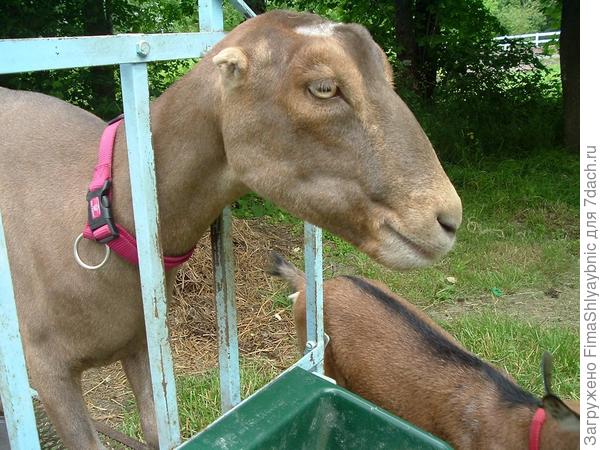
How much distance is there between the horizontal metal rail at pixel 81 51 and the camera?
54.8 inches

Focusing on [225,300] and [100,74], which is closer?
[225,300]

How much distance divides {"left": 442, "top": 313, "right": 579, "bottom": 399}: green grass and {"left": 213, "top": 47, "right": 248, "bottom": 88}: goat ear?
9.70ft

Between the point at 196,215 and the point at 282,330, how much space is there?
9.24 feet

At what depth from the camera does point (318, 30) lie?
175 cm

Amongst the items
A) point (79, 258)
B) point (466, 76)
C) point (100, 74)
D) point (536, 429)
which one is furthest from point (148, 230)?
point (466, 76)

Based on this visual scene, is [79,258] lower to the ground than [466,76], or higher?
lower

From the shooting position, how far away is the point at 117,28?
7.07 metres

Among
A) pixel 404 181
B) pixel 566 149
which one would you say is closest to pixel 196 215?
pixel 404 181

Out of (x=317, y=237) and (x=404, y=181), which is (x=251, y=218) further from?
(x=404, y=181)

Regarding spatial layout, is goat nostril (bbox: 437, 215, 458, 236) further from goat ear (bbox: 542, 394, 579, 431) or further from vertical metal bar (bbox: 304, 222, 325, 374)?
goat ear (bbox: 542, 394, 579, 431)

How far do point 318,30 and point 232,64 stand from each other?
254mm

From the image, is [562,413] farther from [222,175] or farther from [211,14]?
[211,14]

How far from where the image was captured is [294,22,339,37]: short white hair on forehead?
1724 mm

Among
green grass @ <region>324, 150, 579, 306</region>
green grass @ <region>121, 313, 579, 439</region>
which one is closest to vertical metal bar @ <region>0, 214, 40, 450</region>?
green grass @ <region>121, 313, 579, 439</region>
